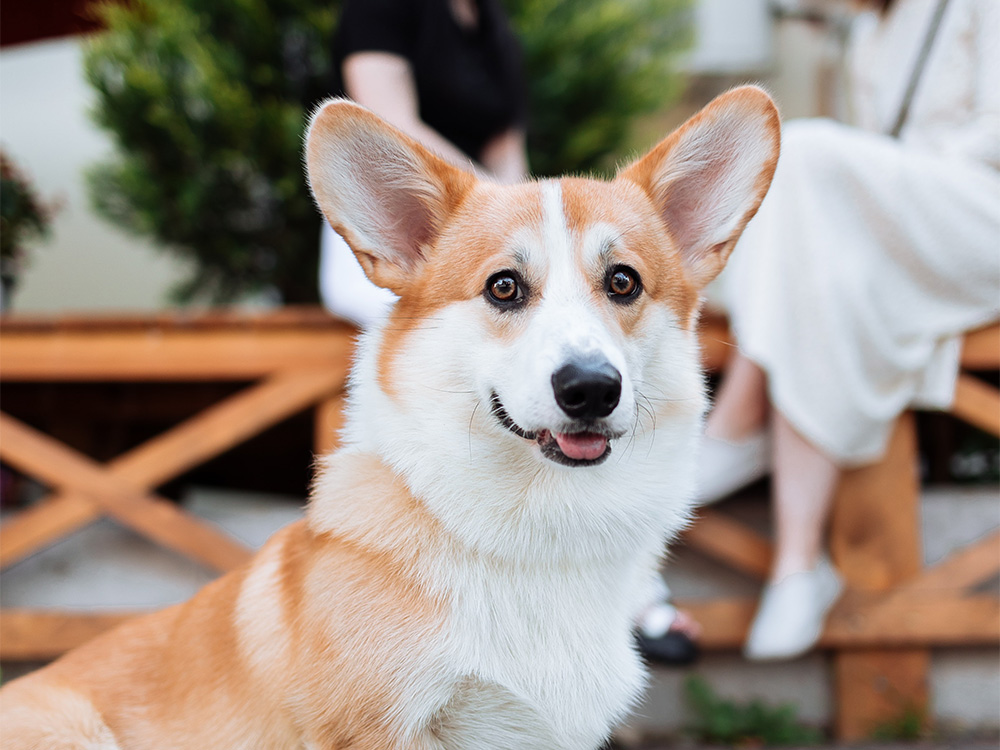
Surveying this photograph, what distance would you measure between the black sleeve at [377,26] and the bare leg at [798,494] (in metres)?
1.56

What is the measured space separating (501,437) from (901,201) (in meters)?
1.41

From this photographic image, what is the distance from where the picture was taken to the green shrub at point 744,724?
93.7 inches

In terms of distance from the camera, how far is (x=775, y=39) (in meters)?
5.34

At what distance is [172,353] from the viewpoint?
2.55 meters

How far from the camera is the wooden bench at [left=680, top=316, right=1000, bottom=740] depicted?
91.7 inches

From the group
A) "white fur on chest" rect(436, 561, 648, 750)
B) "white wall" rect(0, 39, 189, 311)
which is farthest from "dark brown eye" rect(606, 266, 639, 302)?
"white wall" rect(0, 39, 189, 311)

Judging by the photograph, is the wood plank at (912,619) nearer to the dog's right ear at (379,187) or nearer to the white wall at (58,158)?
the dog's right ear at (379,187)

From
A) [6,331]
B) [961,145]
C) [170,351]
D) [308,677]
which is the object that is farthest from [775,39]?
[308,677]

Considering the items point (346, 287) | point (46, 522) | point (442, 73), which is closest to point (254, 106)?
point (442, 73)

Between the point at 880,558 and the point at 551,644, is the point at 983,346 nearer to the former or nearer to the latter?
the point at 880,558

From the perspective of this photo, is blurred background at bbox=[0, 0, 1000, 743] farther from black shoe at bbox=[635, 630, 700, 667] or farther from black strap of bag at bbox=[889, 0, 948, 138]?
black strap of bag at bbox=[889, 0, 948, 138]

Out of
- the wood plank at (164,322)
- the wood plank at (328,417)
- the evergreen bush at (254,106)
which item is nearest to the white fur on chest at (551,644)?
the wood plank at (328,417)

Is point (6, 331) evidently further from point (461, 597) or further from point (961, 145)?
point (961, 145)

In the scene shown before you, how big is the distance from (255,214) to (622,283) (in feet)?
8.64
